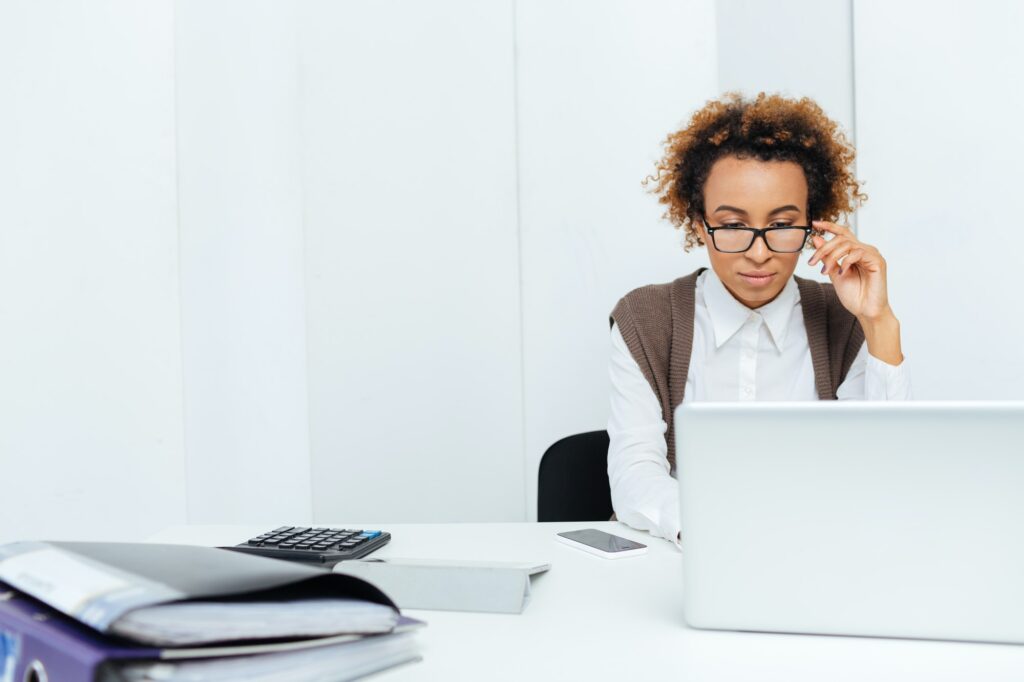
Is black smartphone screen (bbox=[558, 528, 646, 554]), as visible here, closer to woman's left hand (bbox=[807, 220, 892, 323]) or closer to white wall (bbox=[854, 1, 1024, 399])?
woman's left hand (bbox=[807, 220, 892, 323])

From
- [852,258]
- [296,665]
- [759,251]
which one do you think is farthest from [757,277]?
[296,665]

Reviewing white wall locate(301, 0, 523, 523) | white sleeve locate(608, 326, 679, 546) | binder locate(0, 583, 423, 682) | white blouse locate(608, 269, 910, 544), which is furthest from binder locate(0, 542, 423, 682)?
white wall locate(301, 0, 523, 523)

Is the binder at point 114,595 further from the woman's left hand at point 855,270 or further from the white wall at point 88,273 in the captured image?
the white wall at point 88,273

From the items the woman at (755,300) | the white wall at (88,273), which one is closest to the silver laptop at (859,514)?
the woman at (755,300)

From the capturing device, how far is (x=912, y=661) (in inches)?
26.2

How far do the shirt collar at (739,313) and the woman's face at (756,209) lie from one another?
0.25 feet

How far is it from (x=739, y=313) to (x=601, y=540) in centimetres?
81

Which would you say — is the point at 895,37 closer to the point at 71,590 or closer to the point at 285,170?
the point at 285,170

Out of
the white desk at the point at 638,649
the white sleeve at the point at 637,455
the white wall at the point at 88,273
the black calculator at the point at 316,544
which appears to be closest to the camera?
the white desk at the point at 638,649

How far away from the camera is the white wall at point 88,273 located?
2.21 meters

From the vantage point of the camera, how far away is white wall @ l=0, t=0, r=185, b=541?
2.21 meters

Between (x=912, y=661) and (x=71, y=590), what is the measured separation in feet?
2.14

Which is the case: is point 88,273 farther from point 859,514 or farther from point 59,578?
point 859,514

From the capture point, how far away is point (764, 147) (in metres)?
1.64
